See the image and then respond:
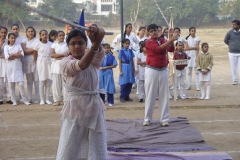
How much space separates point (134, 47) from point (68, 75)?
28.9 feet

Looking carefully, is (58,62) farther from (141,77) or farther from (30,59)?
(141,77)

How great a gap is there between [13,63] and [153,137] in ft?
16.0

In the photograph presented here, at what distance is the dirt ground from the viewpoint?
7.28 meters

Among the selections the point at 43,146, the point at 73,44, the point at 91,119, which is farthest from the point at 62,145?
the point at 43,146

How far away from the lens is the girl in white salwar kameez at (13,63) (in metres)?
11.0

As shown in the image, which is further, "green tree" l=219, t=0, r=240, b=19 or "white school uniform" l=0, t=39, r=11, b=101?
"green tree" l=219, t=0, r=240, b=19

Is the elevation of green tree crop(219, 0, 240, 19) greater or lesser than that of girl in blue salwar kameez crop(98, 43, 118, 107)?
greater

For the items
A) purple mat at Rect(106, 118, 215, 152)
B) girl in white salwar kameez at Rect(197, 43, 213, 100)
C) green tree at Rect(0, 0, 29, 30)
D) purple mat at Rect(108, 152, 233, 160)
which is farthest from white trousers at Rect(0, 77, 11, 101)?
purple mat at Rect(108, 152, 233, 160)

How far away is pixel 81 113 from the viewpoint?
475cm

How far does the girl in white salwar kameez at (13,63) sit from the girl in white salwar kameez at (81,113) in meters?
6.56

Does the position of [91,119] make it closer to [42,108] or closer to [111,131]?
[111,131]

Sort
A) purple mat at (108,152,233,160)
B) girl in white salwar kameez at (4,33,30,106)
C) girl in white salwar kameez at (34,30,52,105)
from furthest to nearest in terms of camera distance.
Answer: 1. girl in white salwar kameez at (34,30,52,105)
2. girl in white salwar kameez at (4,33,30,106)
3. purple mat at (108,152,233,160)

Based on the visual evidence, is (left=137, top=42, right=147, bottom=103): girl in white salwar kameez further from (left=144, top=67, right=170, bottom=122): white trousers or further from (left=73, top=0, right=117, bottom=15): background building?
(left=73, top=0, right=117, bottom=15): background building

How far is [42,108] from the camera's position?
10883 mm
